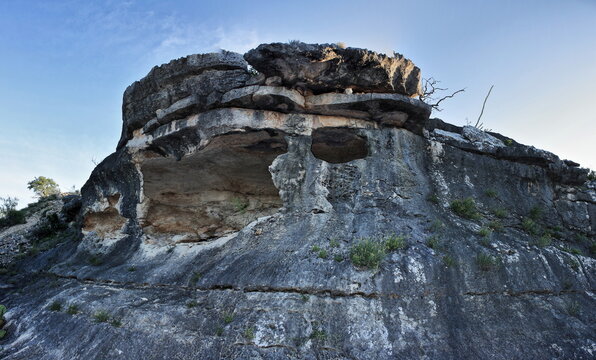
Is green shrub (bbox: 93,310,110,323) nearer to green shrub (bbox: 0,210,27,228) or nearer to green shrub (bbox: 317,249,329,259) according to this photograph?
green shrub (bbox: 317,249,329,259)

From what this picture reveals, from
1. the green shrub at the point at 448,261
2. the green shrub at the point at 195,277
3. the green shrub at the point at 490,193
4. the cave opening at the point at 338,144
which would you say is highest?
the cave opening at the point at 338,144

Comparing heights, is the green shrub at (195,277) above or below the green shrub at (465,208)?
below

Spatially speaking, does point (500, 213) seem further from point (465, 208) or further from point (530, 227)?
point (465, 208)

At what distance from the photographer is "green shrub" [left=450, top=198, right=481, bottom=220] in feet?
31.1

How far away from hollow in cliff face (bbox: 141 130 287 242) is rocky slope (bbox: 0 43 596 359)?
0.06 meters

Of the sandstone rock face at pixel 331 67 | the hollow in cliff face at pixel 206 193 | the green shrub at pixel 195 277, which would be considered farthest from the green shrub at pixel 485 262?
the green shrub at pixel 195 277

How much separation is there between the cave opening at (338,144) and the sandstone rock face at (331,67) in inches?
Answer: 43.7

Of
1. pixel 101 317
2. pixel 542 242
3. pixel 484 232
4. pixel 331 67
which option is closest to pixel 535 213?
pixel 542 242

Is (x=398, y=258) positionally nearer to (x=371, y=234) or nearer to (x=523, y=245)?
(x=371, y=234)

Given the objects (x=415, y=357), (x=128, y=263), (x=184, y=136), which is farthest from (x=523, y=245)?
(x=128, y=263)

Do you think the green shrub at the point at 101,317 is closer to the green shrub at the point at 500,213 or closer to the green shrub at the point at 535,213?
the green shrub at the point at 500,213

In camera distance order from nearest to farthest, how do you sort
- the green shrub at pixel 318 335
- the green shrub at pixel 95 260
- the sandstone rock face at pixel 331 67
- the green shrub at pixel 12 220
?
1. the green shrub at pixel 318 335
2. the sandstone rock face at pixel 331 67
3. the green shrub at pixel 95 260
4. the green shrub at pixel 12 220

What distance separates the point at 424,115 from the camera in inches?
403

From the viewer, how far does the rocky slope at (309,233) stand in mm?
6863
